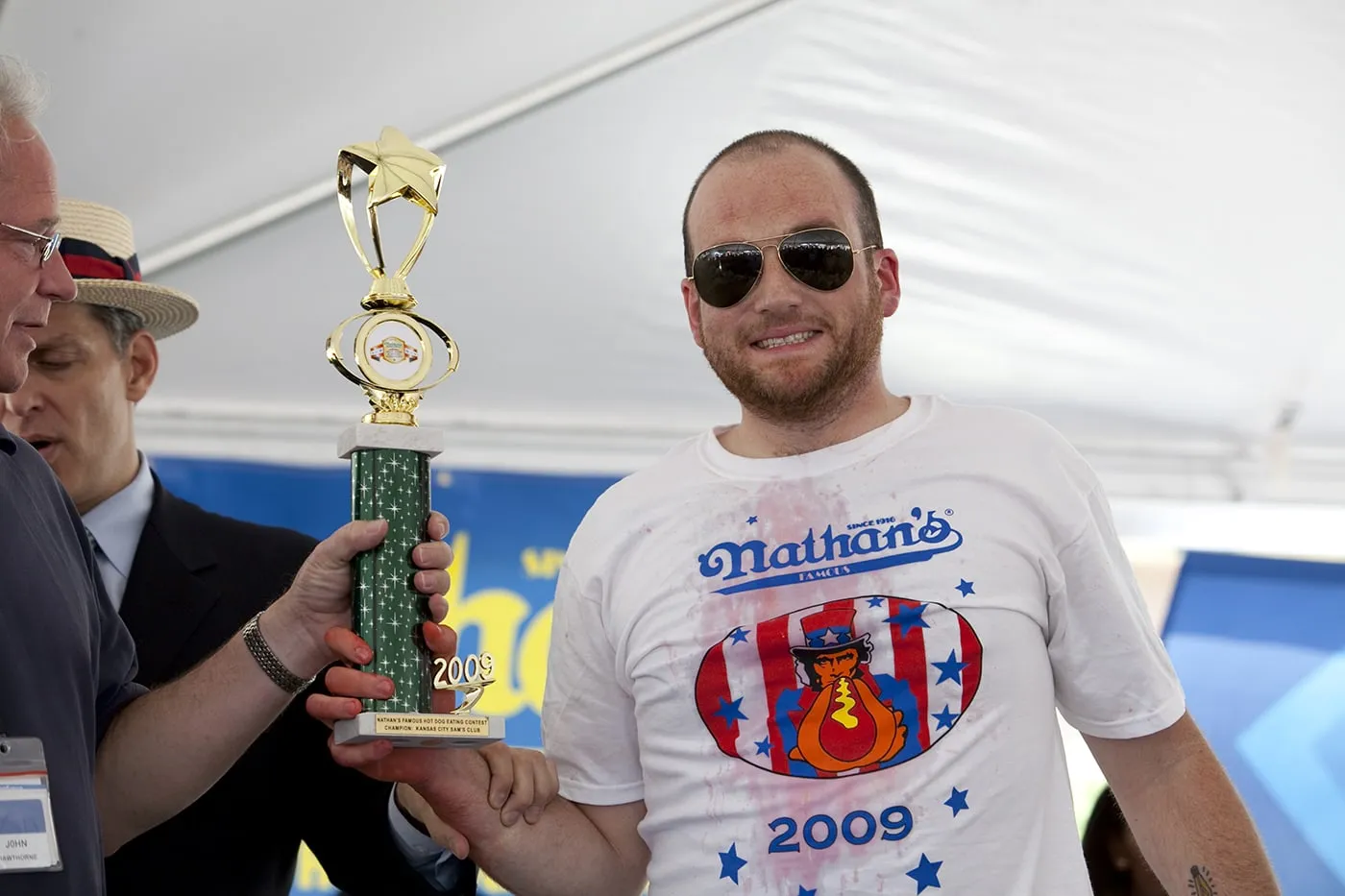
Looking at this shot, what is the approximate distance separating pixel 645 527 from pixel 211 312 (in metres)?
1.91

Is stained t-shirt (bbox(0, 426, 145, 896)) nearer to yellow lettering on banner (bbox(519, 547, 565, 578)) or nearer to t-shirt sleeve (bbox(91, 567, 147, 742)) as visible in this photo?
t-shirt sleeve (bbox(91, 567, 147, 742))

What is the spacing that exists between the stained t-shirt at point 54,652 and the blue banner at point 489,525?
186 centimetres

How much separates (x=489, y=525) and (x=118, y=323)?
1307 millimetres

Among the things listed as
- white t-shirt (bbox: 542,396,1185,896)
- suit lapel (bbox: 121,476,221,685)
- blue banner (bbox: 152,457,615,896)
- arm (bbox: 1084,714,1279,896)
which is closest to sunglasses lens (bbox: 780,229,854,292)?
white t-shirt (bbox: 542,396,1185,896)

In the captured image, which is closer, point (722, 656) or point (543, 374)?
point (722, 656)

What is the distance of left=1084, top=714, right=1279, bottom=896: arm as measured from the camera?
2.05 m

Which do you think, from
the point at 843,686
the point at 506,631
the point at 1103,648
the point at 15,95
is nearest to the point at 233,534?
the point at 15,95

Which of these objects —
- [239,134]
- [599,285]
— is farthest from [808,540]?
[239,134]

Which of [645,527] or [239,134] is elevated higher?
[239,134]

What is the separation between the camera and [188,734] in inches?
80.6

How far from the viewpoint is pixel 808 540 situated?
2.20 meters

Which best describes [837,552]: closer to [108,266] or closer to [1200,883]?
[1200,883]

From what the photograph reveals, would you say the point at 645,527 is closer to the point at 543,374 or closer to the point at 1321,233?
the point at 543,374

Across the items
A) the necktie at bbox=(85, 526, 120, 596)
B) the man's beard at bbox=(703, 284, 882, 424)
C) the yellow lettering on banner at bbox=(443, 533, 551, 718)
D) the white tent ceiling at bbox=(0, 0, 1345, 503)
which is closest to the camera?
the man's beard at bbox=(703, 284, 882, 424)
